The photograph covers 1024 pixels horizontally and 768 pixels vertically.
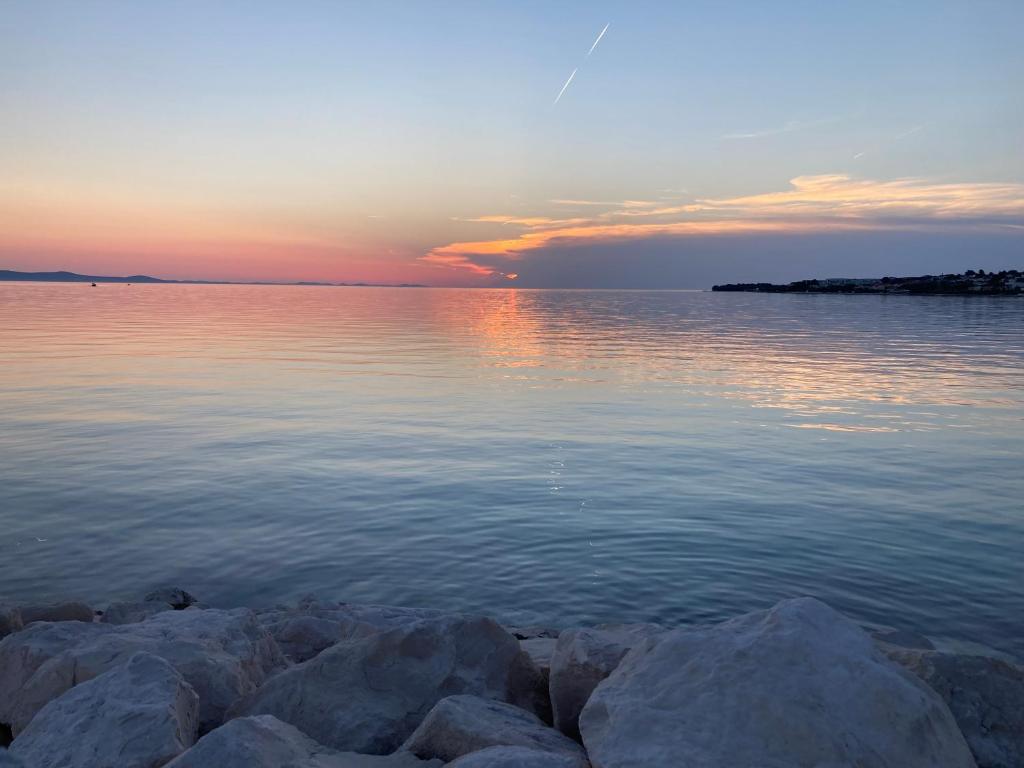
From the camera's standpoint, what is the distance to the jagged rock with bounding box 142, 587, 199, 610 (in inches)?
396

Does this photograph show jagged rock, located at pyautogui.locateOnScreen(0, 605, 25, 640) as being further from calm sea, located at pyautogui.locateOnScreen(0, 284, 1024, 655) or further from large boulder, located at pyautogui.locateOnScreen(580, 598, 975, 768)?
large boulder, located at pyautogui.locateOnScreen(580, 598, 975, 768)

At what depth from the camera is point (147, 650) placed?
6.38m

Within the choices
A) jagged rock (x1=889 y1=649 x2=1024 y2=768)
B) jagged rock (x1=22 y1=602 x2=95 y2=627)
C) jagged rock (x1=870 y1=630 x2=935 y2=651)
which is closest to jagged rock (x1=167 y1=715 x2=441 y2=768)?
jagged rock (x1=889 y1=649 x2=1024 y2=768)

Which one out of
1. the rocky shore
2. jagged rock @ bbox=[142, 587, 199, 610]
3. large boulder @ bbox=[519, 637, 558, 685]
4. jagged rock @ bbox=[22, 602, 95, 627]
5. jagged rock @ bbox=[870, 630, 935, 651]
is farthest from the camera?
jagged rock @ bbox=[142, 587, 199, 610]

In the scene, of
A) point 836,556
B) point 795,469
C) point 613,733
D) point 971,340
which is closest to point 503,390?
point 795,469

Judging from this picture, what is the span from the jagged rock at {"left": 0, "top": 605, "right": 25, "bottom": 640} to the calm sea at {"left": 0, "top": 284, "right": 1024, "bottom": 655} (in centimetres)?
228

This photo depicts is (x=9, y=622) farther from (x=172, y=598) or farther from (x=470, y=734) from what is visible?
(x=470, y=734)

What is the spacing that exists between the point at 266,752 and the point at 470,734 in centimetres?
125

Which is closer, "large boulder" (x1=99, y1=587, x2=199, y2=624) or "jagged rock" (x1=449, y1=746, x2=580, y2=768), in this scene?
"jagged rock" (x1=449, y1=746, x2=580, y2=768)

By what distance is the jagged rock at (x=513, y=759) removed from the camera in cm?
420

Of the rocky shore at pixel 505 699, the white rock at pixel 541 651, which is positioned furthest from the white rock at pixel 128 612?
the white rock at pixel 541 651

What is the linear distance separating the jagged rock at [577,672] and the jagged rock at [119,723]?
249 centimetres

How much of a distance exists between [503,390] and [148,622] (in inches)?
893

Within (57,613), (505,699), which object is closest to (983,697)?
(505,699)
